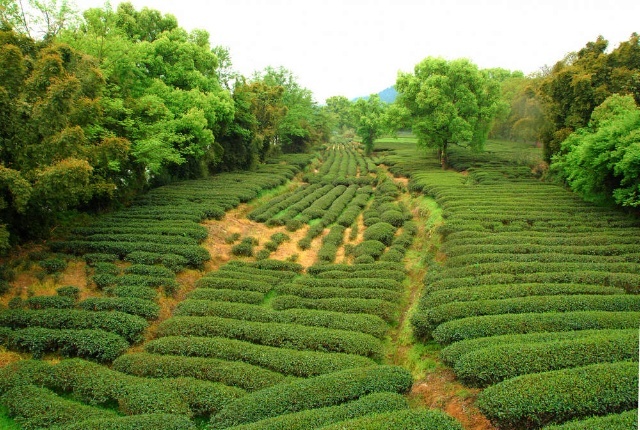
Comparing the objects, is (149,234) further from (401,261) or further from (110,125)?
(401,261)

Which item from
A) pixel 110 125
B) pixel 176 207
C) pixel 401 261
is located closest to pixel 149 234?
pixel 176 207

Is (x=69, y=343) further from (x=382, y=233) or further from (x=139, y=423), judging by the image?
(x=382, y=233)

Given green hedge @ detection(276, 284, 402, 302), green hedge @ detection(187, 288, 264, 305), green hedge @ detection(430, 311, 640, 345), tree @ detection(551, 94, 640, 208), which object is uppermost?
tree @ detection(551, 94, 640, 208)

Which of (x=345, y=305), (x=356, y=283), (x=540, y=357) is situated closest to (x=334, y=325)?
(x=345, y=305)

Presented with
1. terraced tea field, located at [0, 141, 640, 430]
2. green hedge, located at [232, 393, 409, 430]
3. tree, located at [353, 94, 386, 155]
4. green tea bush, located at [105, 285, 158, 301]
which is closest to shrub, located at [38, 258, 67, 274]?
terraced tea field, located at [0, 141, 640, 430]

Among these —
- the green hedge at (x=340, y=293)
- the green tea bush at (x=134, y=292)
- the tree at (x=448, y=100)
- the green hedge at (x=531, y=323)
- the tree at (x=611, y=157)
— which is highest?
the tree at (x=448, y=100)

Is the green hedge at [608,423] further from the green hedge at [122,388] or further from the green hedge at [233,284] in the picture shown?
the green hedge at [233,284]

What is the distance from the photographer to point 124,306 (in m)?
13.4

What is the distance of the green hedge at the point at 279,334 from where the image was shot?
11.8 metres

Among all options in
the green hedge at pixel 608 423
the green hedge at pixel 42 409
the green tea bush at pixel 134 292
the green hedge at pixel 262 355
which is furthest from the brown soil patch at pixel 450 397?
the green tea bush at pixel 134 292

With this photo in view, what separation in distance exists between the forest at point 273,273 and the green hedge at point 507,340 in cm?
8

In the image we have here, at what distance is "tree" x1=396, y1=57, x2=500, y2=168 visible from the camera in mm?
35719

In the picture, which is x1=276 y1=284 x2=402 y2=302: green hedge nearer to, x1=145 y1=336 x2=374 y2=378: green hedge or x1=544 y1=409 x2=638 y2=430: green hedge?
x1=145 y1=336 x2=374 y2=378: green hedge

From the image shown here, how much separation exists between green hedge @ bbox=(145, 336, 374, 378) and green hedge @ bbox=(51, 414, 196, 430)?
262 centimetres
